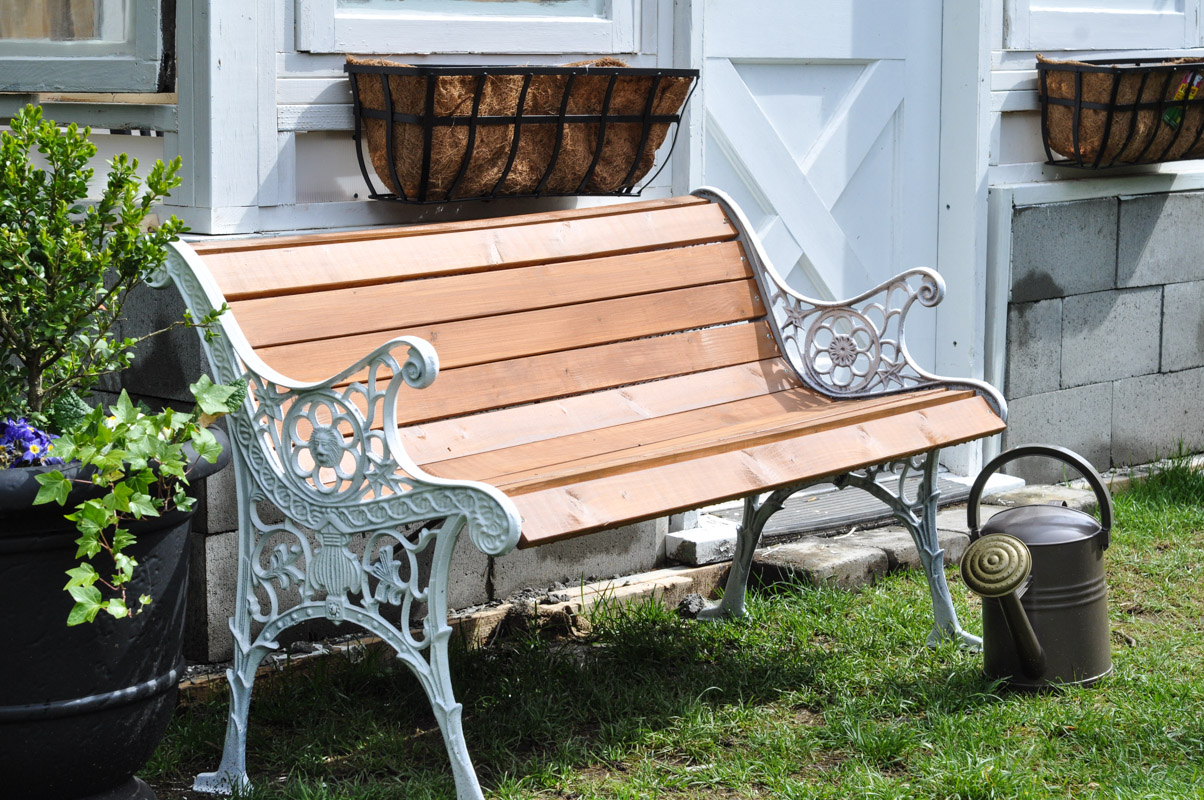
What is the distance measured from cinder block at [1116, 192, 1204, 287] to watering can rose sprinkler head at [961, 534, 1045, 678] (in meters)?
2.41

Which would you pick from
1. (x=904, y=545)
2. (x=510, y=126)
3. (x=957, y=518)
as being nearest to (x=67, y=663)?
(x=510, y=126)

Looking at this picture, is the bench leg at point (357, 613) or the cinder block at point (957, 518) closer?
the bench leg at point (357, 613)

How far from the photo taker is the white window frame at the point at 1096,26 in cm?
509

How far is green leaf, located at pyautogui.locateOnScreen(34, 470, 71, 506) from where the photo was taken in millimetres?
2465

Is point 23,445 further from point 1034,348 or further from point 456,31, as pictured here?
point 1034,348

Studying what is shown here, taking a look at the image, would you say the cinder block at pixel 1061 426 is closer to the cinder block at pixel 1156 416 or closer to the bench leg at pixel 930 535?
the cinder block at pixel 1156 416

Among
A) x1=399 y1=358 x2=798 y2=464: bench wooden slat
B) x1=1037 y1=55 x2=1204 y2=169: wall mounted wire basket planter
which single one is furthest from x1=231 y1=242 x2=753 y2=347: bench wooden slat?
x1=1037 y1=55 x2=1204 y2=169: wall mounted wire basket planter

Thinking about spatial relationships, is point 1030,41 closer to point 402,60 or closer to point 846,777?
point 402,60

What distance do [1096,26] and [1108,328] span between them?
107cm

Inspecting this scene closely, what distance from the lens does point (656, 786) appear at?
302 centimetres

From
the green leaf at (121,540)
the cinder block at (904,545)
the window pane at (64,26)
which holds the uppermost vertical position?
the window pane at (64,26)

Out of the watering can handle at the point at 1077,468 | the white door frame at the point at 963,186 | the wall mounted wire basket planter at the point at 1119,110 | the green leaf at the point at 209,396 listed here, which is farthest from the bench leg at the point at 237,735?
the wall mounted wire basket planter at the point at 1119,110

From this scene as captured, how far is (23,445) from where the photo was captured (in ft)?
8.68

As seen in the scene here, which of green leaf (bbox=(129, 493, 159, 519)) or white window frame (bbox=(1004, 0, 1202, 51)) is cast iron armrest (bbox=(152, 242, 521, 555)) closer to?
green leaf (bbox=(129, 493, 159, 519))
